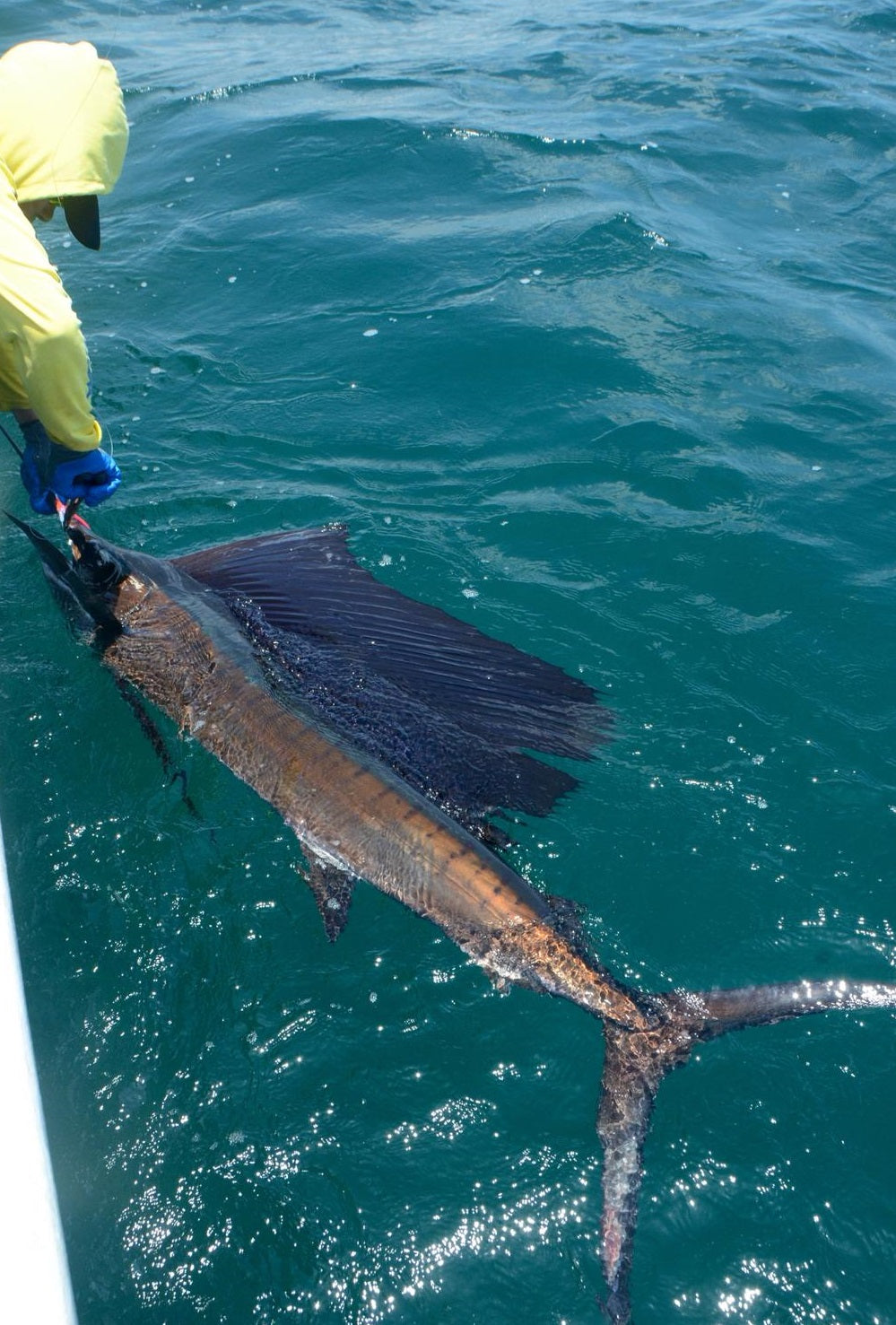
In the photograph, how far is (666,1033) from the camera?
9.12 feet

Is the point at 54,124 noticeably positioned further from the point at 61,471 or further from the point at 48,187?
the point at 61,471

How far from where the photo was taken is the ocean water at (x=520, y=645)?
8.70 ft

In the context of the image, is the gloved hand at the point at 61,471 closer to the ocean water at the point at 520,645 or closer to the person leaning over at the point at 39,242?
the person leaning over at the point at 39,242

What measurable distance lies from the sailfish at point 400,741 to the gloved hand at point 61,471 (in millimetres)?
176

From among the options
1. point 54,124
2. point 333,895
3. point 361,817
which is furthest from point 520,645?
point 54,124

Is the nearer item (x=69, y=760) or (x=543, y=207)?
(x=69, y=760)

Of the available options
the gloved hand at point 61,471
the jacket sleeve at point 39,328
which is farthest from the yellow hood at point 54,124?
the gloved hand at point 61,471

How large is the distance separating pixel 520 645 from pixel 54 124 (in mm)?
2600

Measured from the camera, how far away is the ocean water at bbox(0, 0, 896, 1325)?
8.70ft

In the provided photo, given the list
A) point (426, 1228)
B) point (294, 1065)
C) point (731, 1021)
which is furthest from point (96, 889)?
point (731, 1021)

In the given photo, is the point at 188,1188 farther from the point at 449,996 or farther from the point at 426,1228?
the point at 449,996

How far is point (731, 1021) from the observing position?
276 cm

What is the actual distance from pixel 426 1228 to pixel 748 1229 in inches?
32.2

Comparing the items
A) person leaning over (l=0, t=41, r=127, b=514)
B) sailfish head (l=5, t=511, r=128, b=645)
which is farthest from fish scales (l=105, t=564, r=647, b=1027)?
person leaning over (l=0, t=41, r=127, b=514)
